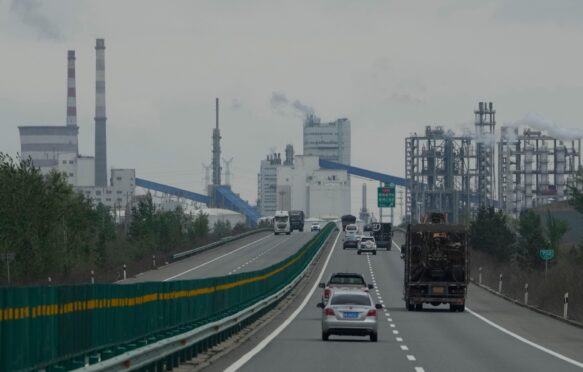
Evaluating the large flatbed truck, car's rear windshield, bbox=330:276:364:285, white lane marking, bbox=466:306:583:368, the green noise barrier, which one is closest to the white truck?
the large flatbed truck

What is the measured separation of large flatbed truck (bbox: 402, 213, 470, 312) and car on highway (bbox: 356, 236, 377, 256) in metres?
60.2

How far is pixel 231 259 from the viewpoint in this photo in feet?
352

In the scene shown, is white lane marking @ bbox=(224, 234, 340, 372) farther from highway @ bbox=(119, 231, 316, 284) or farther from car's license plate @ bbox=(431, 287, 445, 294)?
highway @ bbox=(119, 231, 316, 284)

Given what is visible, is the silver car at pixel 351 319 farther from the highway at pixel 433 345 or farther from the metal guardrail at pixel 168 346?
the metal guardrail at pixel 168 346

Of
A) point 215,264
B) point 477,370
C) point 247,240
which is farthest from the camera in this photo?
point 247,240

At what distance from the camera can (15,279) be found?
74688 mm

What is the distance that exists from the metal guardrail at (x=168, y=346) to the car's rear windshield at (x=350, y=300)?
2743 mm

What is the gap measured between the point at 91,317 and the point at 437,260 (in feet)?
119

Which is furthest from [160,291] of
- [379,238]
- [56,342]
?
[379,238]

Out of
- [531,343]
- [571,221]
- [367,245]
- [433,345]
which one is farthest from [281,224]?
[433,345]

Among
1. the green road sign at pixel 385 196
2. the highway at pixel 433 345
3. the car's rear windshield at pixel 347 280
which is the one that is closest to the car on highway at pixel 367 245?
the highway at pixel 433 345

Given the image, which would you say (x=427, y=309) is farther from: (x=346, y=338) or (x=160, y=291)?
(x=160, y=291)

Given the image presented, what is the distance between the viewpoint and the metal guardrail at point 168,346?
61.5 ft

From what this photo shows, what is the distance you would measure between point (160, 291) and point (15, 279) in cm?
4877
